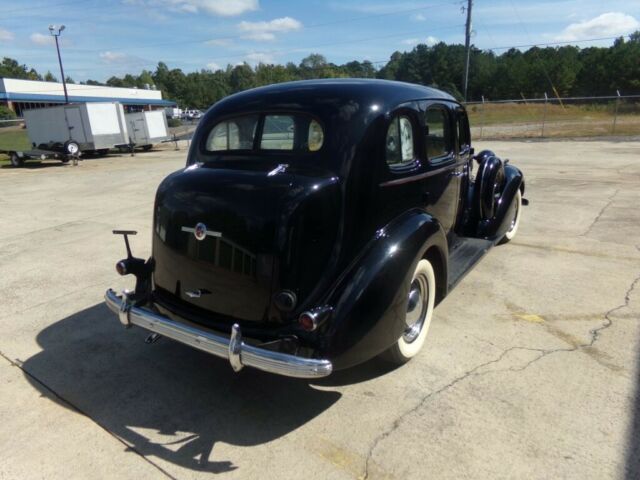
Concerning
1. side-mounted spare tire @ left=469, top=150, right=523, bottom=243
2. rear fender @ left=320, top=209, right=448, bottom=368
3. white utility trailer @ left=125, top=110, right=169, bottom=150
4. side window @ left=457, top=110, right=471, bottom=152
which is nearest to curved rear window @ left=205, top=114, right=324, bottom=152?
rear fender @ left=320, top=209, right=448, bottom=368

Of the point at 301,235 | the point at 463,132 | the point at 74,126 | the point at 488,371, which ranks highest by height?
the point at 74,126

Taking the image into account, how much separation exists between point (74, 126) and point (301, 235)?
2022cm

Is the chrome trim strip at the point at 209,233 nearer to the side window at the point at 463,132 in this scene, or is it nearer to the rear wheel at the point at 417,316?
the rear wheel at the point at 417,316

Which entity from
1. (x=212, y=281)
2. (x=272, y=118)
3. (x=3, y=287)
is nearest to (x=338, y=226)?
(x=212, y=281)

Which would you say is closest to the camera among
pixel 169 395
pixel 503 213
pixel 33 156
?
pixel 169 395

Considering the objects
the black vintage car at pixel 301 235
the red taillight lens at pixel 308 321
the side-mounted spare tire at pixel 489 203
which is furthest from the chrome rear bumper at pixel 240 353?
the side-mounted spare tire at pixel 489 203

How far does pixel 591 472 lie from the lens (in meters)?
2.30

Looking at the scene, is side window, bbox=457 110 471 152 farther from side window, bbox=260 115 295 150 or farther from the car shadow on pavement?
the car shadow on pavement

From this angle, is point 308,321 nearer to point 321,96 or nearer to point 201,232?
point 201,232

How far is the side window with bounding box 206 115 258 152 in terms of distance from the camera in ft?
11.5

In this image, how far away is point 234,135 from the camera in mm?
3621

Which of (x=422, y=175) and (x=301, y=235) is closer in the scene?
(x=301, y=235)

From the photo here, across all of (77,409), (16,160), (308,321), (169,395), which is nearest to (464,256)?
(308,321)

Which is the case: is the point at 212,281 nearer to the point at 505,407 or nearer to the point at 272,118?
the point at 272,118
